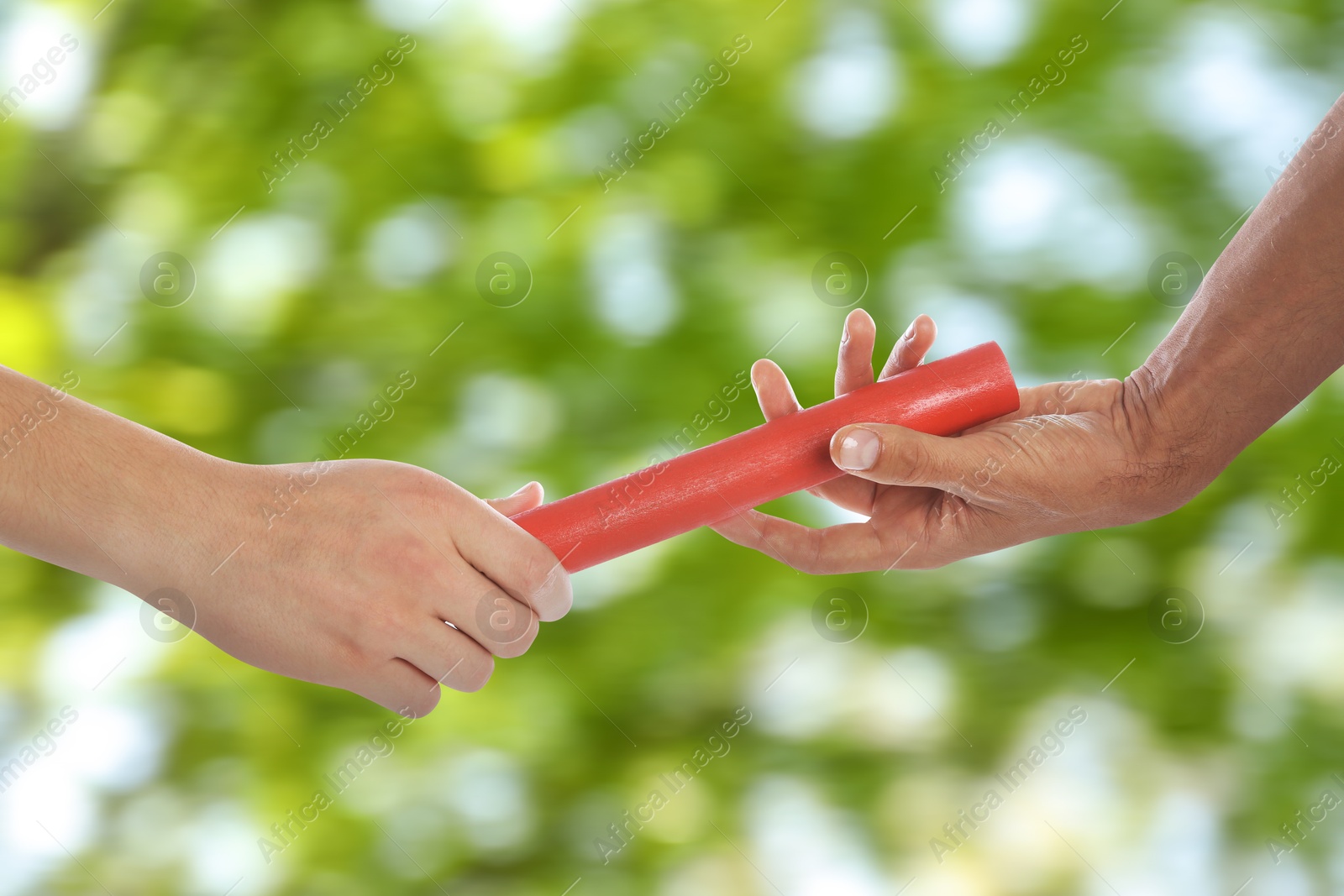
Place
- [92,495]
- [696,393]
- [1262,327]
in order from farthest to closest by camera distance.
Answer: [696,393], [1262,327], [92,495]

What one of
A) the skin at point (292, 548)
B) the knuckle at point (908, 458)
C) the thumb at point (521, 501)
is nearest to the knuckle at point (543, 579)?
the skin at point (292, 548)

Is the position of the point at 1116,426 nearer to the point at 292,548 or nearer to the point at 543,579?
the point at 543,579

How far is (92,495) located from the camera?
66cm

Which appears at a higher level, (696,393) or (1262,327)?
(1262,327)

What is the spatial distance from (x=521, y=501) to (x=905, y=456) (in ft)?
0.95

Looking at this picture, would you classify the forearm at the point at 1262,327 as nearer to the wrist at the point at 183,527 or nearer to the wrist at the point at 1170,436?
the wrist at the point at 1170,436

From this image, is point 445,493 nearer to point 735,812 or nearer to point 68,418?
point 68,418

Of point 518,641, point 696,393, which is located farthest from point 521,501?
point 696,393

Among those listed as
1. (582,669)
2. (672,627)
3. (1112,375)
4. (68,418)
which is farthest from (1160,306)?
(68,418)

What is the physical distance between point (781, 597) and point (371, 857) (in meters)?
0.52

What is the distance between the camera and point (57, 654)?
117 centimetres

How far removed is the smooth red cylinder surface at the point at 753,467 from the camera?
2.30ft

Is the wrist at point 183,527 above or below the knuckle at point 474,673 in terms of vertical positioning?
above

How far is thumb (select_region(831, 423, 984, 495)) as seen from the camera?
0.70m
